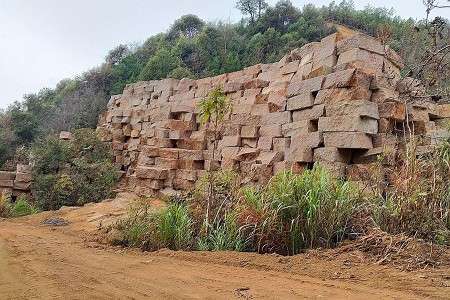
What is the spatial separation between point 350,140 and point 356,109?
19.9 inches

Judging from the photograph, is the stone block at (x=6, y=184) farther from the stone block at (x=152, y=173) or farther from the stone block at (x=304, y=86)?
the stone block at (x=304, y=86)

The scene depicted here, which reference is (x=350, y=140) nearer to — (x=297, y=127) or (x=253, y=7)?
(x=297, y=127)

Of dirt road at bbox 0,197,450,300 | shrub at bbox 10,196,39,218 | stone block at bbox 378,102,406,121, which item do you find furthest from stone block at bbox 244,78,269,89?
shrub at bbox 10,196,39,218

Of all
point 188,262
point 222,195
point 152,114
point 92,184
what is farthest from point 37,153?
point 188,262

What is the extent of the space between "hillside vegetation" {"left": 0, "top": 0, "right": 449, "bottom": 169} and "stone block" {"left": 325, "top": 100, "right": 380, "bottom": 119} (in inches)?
304

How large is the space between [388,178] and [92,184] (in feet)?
26.3

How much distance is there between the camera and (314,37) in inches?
882

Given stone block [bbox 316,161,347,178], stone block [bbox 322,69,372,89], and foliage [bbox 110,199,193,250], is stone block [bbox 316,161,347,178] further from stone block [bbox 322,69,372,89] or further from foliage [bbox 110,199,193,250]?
foliage [bbox 110,199,193,250]

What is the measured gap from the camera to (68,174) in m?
10.5

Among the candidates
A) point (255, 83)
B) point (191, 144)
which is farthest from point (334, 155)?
point (191, 144)

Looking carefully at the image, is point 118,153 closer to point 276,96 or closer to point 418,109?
point 276,96

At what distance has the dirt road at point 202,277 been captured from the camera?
2.96 metres

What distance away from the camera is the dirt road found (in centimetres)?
296

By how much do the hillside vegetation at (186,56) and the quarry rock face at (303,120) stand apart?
6398mm
